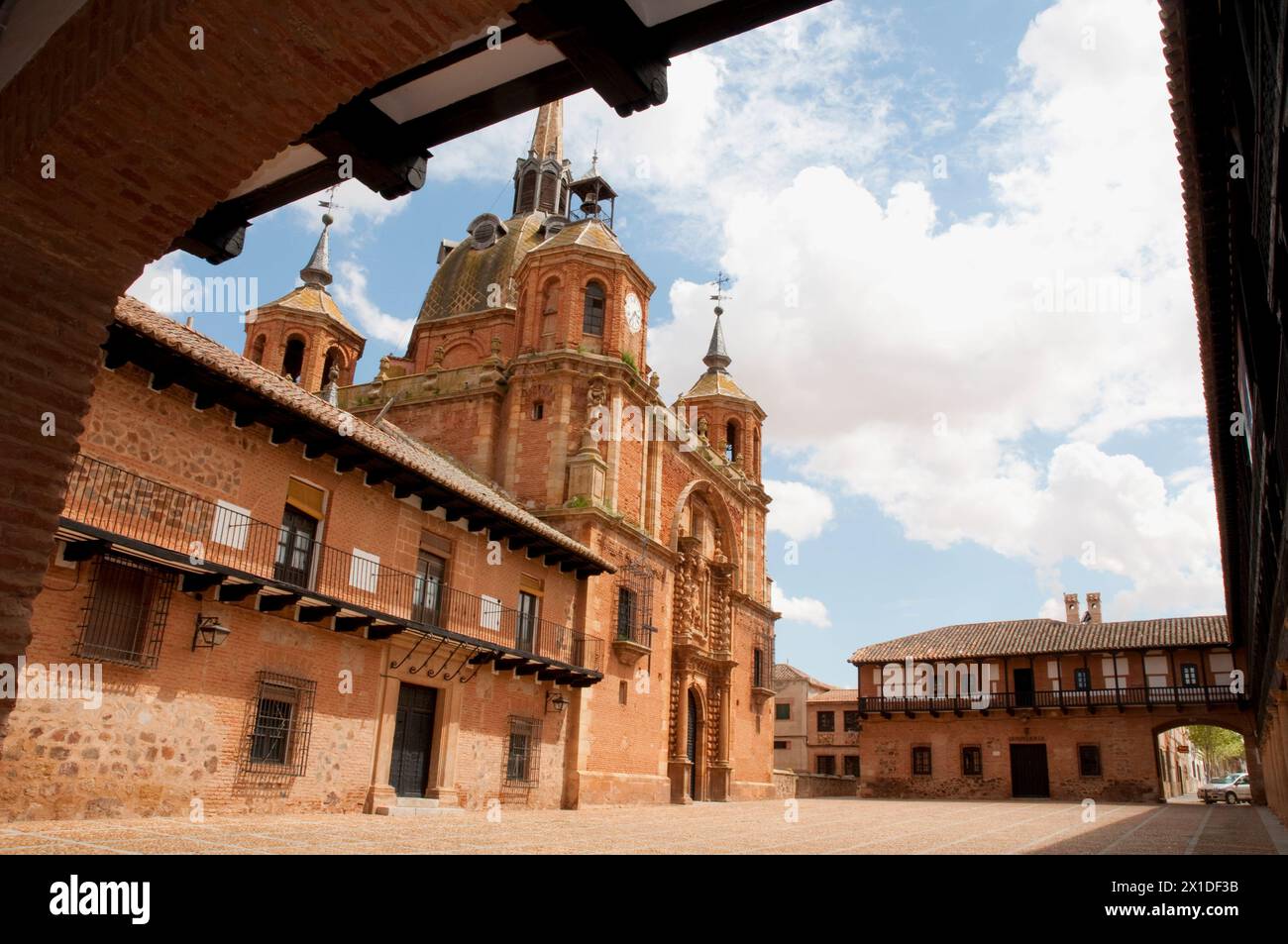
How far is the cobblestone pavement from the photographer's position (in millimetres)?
9227

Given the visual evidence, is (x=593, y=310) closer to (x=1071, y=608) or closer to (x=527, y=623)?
(x=527, y=623)

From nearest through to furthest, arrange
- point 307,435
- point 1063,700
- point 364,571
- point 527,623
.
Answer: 1. point 307,435
2. point 364,571
3. point 527,623
4. point 1063,700

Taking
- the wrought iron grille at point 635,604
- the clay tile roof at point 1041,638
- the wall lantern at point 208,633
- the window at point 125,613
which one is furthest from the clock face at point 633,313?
the clay tile roof at point 1041,638

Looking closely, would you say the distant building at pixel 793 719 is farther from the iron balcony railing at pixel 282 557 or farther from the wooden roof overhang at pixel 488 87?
the wooden roof overhang at pixel 488 87

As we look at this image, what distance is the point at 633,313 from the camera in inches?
1147

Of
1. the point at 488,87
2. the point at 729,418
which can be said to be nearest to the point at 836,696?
the point at 729,418

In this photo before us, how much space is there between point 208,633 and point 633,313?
18613mm

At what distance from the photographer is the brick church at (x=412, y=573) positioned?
1197cm

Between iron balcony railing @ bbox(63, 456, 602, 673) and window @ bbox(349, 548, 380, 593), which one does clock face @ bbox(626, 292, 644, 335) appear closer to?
iron balcony railing @ bbox(63, 456, 602, 673)

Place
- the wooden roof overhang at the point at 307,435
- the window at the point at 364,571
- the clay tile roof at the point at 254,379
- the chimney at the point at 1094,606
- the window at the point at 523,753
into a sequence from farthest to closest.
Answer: the chimney at the point at 1094,606 < the window at the point at 523,753 < the window at the point at 364,571 < the wooden roof overhang at the point at 307,435 < the clay tile roof at the point at 254,379

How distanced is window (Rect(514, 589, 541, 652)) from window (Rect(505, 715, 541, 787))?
64.2 inches

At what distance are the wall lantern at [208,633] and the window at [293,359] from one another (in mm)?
22348
